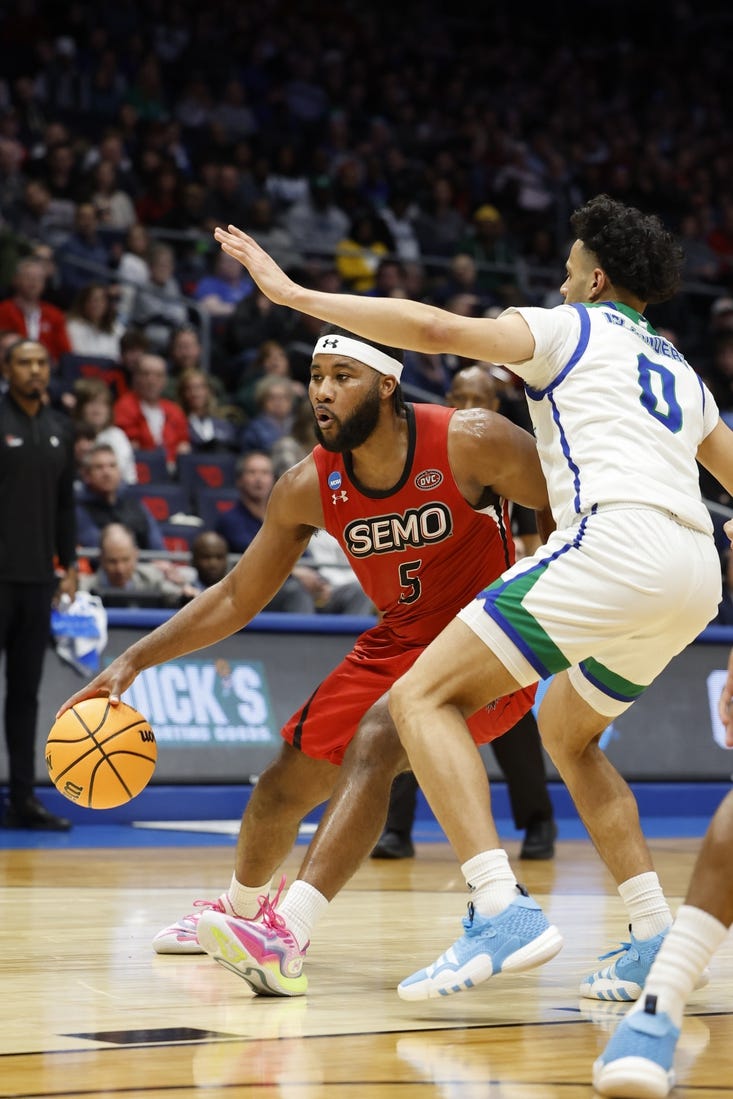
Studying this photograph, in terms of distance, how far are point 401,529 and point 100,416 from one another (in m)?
6.83

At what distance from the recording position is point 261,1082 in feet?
10.2

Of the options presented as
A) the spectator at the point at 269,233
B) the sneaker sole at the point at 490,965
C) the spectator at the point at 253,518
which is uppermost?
the sneaker sole at the point at 490,965

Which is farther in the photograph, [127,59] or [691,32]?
[691,32]

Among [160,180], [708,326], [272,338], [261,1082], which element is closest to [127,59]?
[160,180]

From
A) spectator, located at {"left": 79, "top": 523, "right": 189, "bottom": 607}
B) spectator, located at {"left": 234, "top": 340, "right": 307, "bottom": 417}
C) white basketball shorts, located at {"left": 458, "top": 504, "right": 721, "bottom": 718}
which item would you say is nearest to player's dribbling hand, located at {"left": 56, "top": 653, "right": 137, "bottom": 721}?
white basketball shorts, located at {"left": 458, "top": 504, "right": 721, "bottom": 718}

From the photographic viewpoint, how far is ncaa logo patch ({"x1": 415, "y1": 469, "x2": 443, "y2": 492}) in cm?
455

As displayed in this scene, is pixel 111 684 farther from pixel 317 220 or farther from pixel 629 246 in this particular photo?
pixel 317 220

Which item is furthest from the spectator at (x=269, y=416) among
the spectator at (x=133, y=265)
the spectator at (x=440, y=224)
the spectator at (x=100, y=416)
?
the spectator at (x=440, y=224)

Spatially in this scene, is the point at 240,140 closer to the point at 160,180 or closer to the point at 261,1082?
the point at 160,180

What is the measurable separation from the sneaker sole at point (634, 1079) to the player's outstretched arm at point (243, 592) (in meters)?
2.07

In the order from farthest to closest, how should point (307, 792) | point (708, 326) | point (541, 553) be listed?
point (708, 326), point (307, 792), point (541, 553)

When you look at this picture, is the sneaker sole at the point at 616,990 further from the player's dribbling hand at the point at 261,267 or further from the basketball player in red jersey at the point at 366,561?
the player's dribbling hand at the point at 261,267

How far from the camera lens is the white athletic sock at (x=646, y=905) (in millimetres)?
4234

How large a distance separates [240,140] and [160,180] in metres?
2.21
